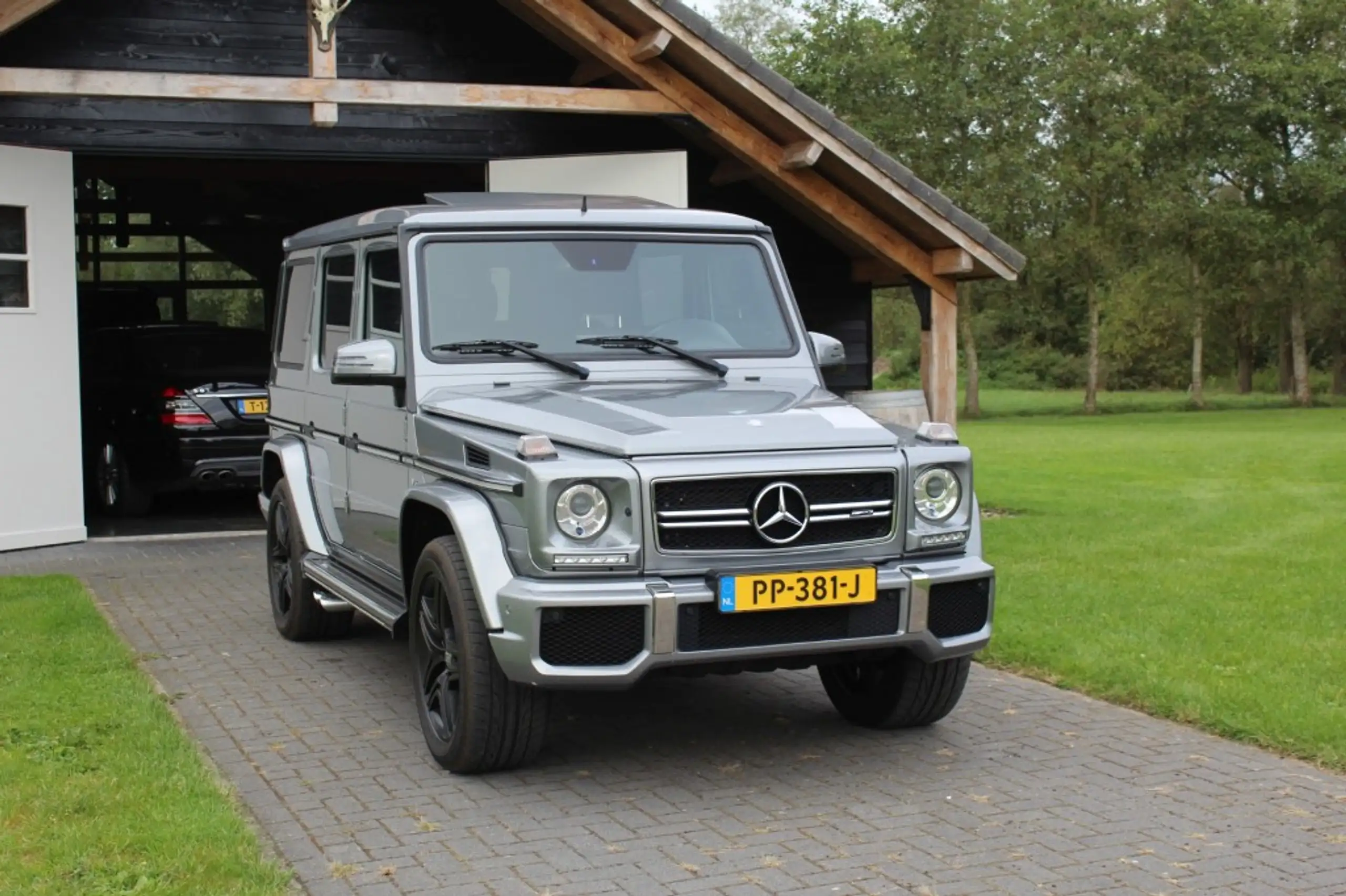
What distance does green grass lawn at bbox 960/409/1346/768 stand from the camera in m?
7.30

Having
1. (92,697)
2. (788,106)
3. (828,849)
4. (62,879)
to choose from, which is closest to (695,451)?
(828,849)

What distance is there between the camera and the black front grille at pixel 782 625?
5.62 m

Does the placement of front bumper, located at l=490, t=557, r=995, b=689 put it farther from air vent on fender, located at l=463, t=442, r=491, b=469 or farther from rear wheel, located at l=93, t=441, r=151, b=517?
rear wheel, located at l=93, t=441, r=151, b=517

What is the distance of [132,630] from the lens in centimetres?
947

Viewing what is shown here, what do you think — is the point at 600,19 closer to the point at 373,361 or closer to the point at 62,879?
the point at 373,361

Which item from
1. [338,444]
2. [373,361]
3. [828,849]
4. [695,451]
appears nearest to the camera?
[828,849]

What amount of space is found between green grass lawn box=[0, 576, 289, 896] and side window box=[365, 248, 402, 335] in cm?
190

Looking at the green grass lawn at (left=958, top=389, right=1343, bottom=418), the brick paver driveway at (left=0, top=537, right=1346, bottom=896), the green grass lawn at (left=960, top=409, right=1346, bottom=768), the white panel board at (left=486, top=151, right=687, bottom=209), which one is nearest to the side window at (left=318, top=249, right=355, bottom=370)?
the brick paver driveway at (left=0, top=537, right=1346, bottom=896)

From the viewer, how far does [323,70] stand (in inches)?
497

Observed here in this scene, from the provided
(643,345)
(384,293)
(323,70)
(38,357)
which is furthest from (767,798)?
(38,357)

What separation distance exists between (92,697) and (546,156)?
7779 mm

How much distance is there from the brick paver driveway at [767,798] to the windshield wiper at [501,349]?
155 centimetres

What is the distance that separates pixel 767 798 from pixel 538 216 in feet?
8.96

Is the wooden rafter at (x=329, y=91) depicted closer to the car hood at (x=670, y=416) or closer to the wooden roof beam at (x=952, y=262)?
the wooden roof beam at (x=952, y=262)
